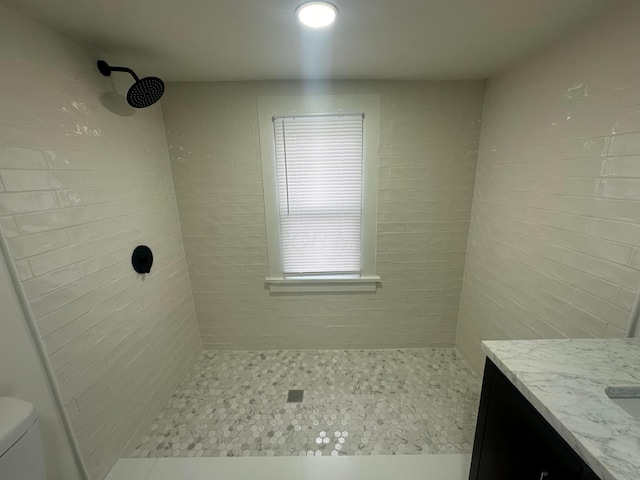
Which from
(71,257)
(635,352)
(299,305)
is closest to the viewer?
(635,352)

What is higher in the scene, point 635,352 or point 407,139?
point 407,139

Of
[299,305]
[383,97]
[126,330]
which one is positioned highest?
[383,97]

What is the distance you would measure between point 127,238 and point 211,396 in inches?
50.3

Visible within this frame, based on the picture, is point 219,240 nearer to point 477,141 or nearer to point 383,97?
point 383,97

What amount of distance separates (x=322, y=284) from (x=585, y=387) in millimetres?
1593

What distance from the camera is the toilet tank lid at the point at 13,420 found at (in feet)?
2.54

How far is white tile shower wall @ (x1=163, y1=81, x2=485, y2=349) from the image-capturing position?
179cm

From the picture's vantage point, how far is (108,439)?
1.32 m

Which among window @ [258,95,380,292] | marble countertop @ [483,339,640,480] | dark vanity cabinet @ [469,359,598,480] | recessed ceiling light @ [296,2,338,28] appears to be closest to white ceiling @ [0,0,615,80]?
recessed ceiling light @ [296,2,338,28]

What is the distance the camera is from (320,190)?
76.2 inches

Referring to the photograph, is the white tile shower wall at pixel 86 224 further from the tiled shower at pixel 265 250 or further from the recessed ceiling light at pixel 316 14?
the recessed ceiling light at pixel 316 14

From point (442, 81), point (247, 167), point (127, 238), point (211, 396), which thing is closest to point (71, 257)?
point (127, 238)

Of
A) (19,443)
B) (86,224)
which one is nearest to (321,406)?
(19,443)

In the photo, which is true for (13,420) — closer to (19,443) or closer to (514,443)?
(19,443)
